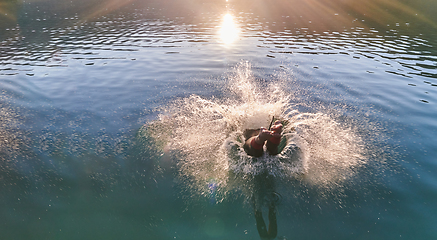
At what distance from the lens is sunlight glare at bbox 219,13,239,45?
2381cm

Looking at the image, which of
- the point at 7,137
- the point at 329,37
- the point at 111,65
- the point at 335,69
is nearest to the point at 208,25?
the point at 329,37

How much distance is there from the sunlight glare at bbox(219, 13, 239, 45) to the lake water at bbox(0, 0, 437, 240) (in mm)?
4778

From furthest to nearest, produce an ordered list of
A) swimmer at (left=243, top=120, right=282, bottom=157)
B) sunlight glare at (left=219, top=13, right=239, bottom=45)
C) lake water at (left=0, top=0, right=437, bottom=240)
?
1. sunlight glare at (left=219, top=13, right=239, bottom=45)
2. swimmer at (left=243, top=120, right=282, bottom=157)
3. lake water at (left=0, top=0, right=437, bottom=240)

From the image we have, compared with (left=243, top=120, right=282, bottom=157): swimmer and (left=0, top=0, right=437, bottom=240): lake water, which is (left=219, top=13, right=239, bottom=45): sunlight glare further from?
(left=243, top=120, right=282, bottom=157): swimmer

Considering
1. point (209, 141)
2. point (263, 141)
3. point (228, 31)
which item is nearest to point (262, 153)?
point (263, 141)

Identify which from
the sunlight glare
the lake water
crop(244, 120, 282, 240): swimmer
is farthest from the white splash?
the sunlight glare

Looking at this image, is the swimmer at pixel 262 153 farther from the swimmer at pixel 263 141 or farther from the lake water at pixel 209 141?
the lake water at pixel 209 141

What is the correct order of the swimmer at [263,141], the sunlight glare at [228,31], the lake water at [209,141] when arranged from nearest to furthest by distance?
the lake water at [209,141] < the swimmer at [263,141] < the sunlight glare at [228,31]

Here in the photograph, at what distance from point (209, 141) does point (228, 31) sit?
875 inches

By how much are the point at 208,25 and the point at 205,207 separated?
95.8 ft

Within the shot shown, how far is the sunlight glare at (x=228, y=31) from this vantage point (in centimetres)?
2381

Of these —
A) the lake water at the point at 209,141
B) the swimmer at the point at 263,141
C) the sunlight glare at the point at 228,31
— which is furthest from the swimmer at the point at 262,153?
the sunlight glare at the point at 228,31

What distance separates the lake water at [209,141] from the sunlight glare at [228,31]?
478 centimetres

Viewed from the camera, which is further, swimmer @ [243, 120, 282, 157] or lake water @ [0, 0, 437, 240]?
swimmer @ [243, 120, 282, 157]
